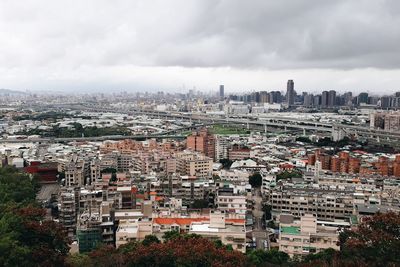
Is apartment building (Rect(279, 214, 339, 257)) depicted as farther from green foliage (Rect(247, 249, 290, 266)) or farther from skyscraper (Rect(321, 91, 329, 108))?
skyscraper (Rect(321, 91, 329, 108))

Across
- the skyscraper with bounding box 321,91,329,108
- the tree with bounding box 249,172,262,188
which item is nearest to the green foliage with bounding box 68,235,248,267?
the tree with bounding box 249,172,262,188

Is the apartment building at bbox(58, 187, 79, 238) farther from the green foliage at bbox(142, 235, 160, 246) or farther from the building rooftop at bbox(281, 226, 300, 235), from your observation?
the building rooftop at bbox(281, 226, 300, 235)

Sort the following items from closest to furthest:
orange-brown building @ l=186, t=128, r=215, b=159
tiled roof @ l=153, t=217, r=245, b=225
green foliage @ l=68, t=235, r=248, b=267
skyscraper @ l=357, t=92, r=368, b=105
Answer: green foliage @ l=68, t=235, r=248, b=267 → tiled roof @ l=153, t=217, r=245, b=225 → orange-brown building @ l=186, t=128, r=215, b=159 → skyscraper @ l=357, t=92, r=368, b=105

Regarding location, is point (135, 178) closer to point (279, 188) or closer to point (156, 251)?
point (279, 188)

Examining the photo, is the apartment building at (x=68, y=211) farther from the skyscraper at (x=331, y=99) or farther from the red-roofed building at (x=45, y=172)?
the skyscraper at (x=331, y=99)

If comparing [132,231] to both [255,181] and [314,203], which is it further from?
[255,181]

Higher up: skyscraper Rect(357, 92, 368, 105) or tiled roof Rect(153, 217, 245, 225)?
skyscraper Rect(357, 92, 368, 105)

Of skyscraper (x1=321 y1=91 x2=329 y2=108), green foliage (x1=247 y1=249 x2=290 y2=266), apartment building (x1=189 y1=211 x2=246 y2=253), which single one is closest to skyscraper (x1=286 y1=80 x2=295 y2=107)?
skyscraper (x1=321 y1=91 x2=329 y2=108)

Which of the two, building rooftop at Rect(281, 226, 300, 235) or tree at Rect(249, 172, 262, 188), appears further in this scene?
tree at Rect(249, 172, 262, 188)

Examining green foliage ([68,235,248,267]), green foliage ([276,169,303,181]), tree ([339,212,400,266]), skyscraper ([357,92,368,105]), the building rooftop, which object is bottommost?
green foliage ([276,169,303,181])

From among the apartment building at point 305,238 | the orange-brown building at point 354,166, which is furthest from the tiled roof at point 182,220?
the orange-brown building at point 354,166

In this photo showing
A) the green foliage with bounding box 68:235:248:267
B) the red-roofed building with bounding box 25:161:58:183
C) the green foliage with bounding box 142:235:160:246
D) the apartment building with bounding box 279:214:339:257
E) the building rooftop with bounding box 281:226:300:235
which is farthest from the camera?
the red-roofed building with bounding box 25:161:58:183
